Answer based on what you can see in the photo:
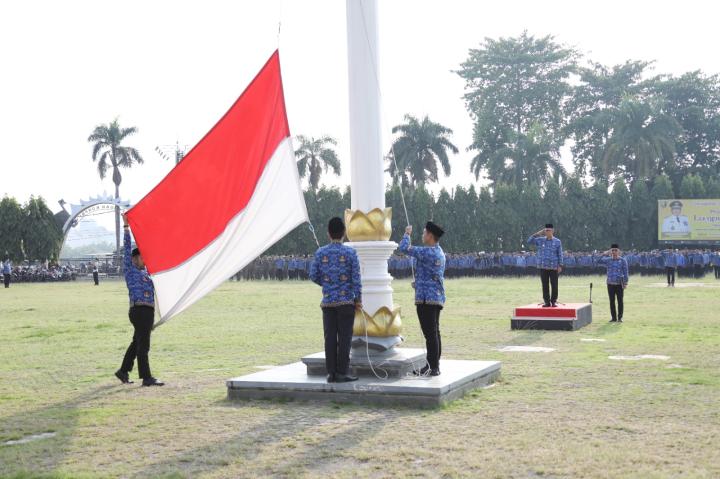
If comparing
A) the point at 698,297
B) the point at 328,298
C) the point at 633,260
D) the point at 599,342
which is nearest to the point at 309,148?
the point at 633,260

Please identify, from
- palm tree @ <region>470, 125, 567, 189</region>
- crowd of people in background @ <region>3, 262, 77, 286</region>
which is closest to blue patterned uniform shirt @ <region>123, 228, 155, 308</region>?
crowd of people in background @ <region>3, 262, 77, 286</region>

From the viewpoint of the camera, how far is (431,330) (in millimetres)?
8656

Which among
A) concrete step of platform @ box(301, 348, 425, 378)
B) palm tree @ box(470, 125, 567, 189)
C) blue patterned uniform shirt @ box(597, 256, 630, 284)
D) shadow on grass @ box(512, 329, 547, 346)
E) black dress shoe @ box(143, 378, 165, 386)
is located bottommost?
shadow on grass @ box(512, 329, 547, 346)

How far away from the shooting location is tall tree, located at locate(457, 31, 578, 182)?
64.8 metres

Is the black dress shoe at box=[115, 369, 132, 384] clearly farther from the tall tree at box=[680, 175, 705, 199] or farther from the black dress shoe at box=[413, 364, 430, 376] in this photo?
the tall tree at box=[680, 175, 705, 199]

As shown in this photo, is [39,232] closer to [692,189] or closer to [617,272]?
[692,189]

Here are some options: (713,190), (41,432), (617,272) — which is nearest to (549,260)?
(617,272)

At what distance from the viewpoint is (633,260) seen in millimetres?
40844

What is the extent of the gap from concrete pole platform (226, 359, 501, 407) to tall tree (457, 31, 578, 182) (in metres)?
56.2

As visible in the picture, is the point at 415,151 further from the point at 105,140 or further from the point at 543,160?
the point at 105,140

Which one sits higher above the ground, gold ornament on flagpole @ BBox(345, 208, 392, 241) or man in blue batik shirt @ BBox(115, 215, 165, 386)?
gold ornament on flagpole @ BBox(345, 208, 392, 241)

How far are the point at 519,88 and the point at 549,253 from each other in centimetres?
5217

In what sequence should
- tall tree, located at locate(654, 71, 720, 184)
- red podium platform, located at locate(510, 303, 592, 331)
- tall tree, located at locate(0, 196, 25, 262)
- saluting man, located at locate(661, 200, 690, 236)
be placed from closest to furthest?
red podium platform, located at locate(510, 303, 592, 331) < saluting man, located at locate(661, 200, 690, 236) < tall tree, located at locate(0, 196, 25, 262) < tall tree, located at locate(654, 71, 720, 184)

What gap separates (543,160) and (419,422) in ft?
174
